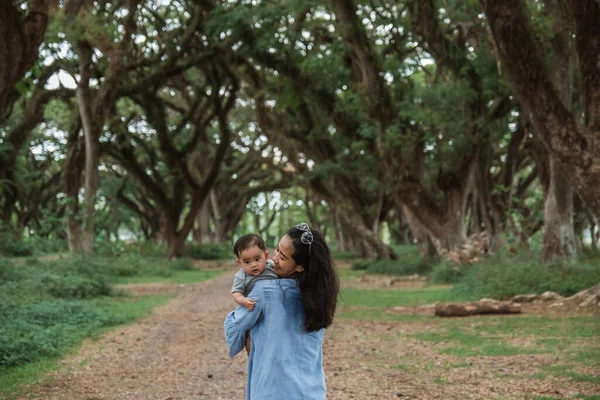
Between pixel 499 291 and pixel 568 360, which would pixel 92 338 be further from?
pixel 499 291

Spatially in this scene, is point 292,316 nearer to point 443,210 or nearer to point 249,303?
point 249,303

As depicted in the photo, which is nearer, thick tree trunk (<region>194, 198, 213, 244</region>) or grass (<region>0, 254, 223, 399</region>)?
grass (<region>0, 254, 223, 399</region>)

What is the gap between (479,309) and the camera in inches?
496

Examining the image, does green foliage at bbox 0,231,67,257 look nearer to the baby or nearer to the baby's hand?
the baby

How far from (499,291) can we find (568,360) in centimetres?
650

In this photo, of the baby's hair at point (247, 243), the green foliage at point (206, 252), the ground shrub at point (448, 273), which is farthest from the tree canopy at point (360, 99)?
the baby's hair at point (247, 243)

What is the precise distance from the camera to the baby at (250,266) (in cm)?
360

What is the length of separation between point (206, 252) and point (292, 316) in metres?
34.2

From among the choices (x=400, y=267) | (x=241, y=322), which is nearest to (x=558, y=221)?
(x=400, y=267)

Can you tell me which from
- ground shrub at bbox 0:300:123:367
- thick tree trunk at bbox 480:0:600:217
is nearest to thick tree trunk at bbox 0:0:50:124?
ground shrub at bbox 0:300:123:367

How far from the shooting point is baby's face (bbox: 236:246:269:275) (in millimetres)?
3598

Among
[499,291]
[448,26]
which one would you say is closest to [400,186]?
[448,26]

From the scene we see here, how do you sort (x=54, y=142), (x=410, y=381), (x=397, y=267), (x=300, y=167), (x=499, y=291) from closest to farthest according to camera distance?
(x=410, y=381), (x=499, y=291), (x=397, y=267), (x=300, y=167), (x=54, y=142)

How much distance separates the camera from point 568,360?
8.20 m
